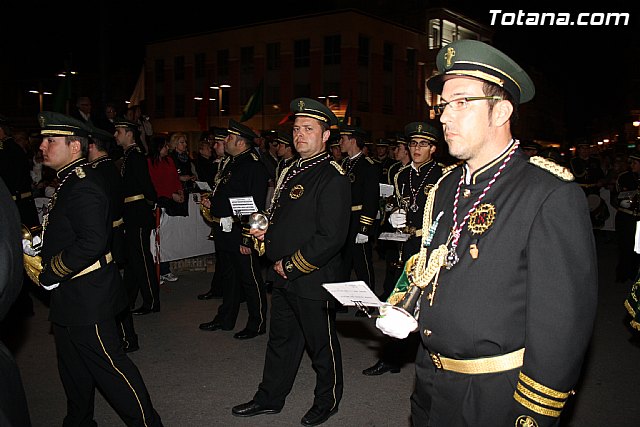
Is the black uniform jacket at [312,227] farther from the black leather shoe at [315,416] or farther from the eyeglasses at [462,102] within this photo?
the eyeglasses at [462,102]

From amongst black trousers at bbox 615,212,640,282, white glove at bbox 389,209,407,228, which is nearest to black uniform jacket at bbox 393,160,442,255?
white glove at bbox 389,209,407,228

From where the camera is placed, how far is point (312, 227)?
4188 mm

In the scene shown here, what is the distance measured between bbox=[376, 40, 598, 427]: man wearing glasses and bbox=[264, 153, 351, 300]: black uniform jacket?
160 cm

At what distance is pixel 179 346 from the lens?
6.13m

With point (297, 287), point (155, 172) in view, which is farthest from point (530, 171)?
point (155, 172)

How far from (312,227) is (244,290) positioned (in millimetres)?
2701

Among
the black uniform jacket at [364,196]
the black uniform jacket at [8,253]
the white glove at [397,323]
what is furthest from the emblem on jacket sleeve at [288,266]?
the black uniform jacket at [364,196]

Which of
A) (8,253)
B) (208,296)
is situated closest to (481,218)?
(8,253)

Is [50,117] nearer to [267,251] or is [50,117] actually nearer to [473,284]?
[267,251]

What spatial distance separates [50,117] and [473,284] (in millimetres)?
3321

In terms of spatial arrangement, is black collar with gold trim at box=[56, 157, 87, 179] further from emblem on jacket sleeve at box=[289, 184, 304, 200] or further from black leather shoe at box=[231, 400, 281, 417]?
black leather shoe at box=[231, 400, 281, 417]

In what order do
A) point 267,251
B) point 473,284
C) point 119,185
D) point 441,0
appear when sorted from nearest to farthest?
1. point 473,284
2. point 267,251
3. point 119,185
4. point 441,0

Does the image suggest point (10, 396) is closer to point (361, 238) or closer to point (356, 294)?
point (356, 294)

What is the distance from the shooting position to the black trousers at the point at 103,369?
370cm
